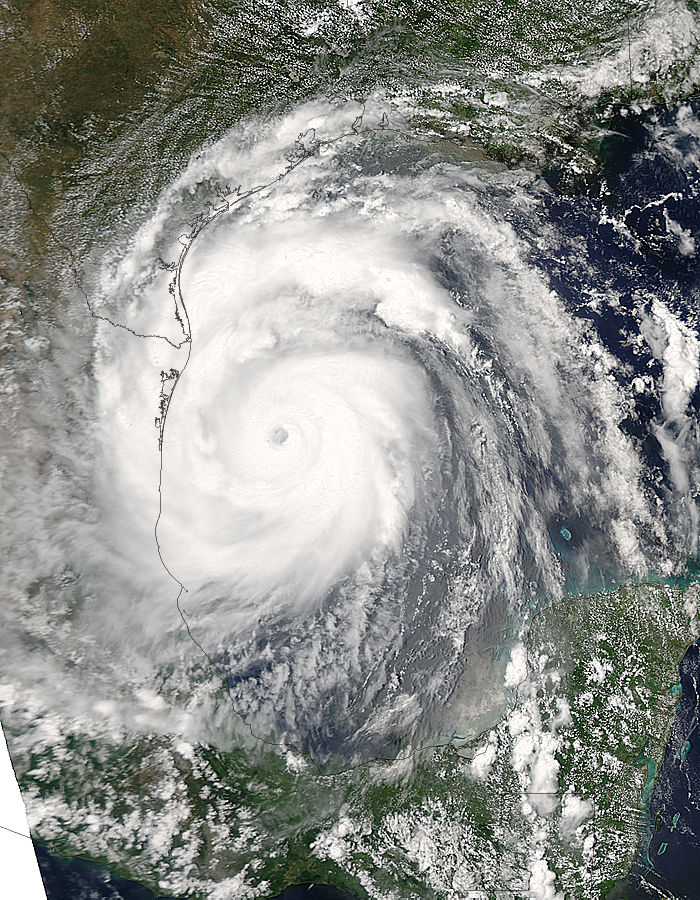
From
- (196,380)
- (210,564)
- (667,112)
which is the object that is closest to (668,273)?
(667,112)

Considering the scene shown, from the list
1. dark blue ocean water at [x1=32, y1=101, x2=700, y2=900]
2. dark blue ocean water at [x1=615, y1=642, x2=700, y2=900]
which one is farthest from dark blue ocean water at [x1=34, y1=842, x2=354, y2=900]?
dark blue ocean water at [x1=32, y1=101, x2=700, y2=900]

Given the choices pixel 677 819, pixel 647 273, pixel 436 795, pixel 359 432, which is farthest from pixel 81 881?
pixel 647 273

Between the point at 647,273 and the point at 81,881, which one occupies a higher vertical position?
the point at 647,273

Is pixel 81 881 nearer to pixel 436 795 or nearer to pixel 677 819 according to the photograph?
pixel 436 795

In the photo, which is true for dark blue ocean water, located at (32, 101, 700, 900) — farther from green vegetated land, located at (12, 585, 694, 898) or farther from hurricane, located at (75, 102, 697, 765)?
green vegetated land, located at (12, 585, 694, 898)

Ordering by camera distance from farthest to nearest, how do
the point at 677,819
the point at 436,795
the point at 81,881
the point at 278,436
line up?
1. the point at 677,819
2. the point at 436,795
3. the point at 278,436
4. the point at 81,881

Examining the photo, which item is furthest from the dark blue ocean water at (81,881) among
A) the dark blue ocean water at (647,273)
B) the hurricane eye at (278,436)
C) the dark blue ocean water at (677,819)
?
the dark blue ocean water at (647,273)

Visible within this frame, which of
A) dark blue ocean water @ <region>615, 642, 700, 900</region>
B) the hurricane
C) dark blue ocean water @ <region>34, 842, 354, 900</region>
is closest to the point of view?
dark blue ocean water @ <region>34, 842, 354, 900</region>
